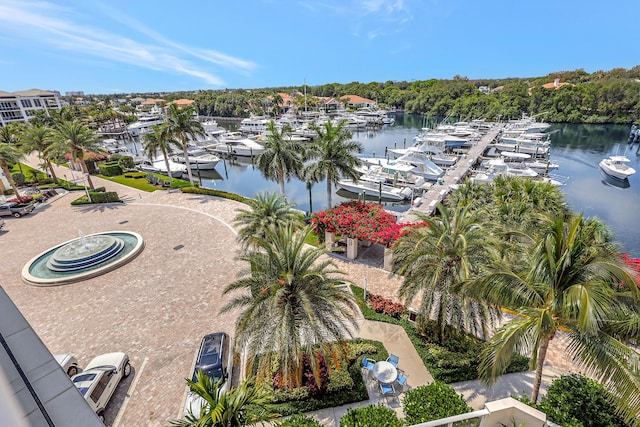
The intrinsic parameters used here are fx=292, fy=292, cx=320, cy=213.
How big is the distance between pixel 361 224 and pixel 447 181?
83.5 ft

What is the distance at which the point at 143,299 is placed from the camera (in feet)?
52.5

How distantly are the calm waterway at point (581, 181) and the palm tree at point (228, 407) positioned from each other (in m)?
21.6

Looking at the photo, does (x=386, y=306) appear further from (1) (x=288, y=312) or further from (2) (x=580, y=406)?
Result: (2) (x=580, y=406)

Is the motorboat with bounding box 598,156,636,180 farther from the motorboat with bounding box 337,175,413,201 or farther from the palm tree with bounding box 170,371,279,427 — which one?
the palm tree with bounding box 170,371,279,427

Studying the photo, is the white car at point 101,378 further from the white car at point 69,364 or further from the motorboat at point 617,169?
the motorboat at point 617,169

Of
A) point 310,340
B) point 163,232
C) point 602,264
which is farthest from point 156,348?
Answer: point 602,264

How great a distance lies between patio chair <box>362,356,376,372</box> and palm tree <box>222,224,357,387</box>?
2097 millimetres

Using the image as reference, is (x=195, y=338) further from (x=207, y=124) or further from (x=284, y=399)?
(x=207, y=124)

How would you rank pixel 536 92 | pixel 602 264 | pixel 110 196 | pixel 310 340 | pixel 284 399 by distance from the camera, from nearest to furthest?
pixel 602 264 → pixel 310 340 → pixel 284 399 → pixel 110 196 → pixel 536 92

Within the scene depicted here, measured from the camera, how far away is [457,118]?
99.2m

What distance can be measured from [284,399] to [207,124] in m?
75.4

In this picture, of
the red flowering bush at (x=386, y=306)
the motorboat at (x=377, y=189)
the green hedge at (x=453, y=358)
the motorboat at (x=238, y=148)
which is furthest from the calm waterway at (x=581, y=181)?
the red flowering bush at (x=386, y=306)

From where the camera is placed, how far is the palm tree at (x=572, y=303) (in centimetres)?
625

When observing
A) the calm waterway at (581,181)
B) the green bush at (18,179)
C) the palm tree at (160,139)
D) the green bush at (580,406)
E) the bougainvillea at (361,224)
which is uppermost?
the palm tree at (160,139)
